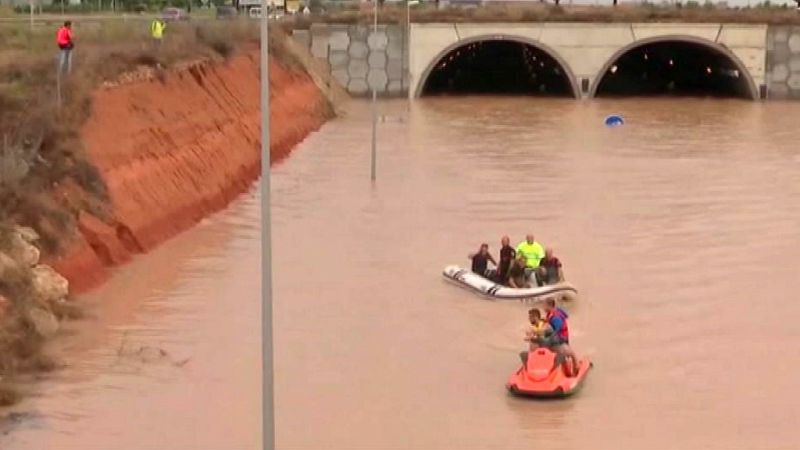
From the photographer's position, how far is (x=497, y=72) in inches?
2938

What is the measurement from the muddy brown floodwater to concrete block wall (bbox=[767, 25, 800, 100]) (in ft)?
86.9

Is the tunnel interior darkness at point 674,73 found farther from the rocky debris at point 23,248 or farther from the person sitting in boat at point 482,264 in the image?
the rocky debris at point 23,248

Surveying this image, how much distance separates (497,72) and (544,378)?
194 feet

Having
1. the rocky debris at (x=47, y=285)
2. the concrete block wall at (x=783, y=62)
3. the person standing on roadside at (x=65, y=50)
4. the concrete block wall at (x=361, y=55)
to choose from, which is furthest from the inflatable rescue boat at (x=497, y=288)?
the concrete block wall at (x=783, y=62)

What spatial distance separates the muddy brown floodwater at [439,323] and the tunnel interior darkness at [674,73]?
2940cm

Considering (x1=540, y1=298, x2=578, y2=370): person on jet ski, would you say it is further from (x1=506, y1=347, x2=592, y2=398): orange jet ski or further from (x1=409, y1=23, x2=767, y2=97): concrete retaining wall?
(x1=409, y1=23, x2=767, y2=97): concrete retaining wall

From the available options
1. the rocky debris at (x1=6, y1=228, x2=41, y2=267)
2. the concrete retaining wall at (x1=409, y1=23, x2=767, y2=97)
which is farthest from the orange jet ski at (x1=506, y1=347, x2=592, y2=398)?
the concrete retaining wall at (x1=409, y1=23, x2=767, y2=97)

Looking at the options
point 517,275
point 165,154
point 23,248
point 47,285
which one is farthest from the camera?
point 165,154

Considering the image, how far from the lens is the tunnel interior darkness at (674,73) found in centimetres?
6662

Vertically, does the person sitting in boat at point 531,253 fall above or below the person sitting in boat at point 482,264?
above

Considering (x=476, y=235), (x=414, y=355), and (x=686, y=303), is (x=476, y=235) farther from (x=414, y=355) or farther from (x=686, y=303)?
(x=414, y=355)

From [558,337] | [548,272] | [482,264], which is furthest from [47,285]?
[548,272]

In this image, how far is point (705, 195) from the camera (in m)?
33.9

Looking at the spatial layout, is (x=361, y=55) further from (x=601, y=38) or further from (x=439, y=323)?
(x=439, y=323)
